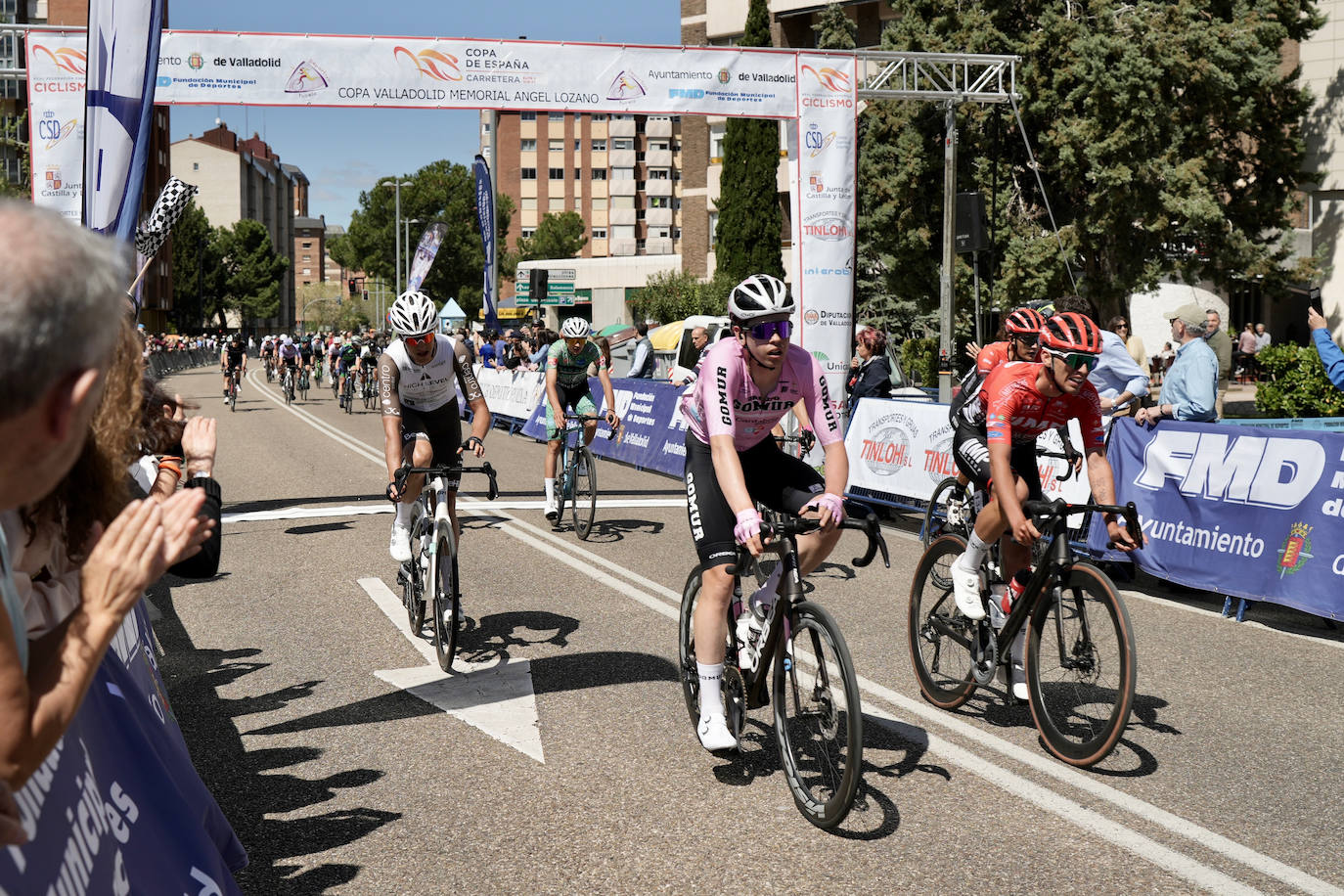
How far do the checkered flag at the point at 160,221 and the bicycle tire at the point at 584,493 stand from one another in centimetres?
475

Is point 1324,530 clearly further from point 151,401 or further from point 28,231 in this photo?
point 28,231

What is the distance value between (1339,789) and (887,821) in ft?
6.30

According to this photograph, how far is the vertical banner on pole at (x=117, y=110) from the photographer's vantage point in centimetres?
729

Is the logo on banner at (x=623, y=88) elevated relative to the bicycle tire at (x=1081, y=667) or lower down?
elevated

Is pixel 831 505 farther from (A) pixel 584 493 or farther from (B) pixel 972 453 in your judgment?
(A) pixel 584 493

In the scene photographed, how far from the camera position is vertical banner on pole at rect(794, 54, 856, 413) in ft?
53.0

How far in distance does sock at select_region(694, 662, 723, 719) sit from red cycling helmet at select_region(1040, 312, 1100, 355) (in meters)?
1.98

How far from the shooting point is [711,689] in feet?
16.6

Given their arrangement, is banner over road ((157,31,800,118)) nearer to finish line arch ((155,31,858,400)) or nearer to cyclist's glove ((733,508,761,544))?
finish line arch ((155,31,858,400))

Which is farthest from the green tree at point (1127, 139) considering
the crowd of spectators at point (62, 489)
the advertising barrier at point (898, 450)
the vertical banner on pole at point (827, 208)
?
the crowd of spectators at point (62, 489)

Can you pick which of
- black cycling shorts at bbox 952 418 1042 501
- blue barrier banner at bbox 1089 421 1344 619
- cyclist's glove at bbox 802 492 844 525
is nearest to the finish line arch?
blue barrier banner at bbox 1089 421 1344 619

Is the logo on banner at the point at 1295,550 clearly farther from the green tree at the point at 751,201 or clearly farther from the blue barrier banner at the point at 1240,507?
the green tree at the point at 751,201

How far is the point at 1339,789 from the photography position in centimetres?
490

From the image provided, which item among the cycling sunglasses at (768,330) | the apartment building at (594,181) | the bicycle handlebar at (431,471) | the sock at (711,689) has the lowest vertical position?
the sock at (711,689)
